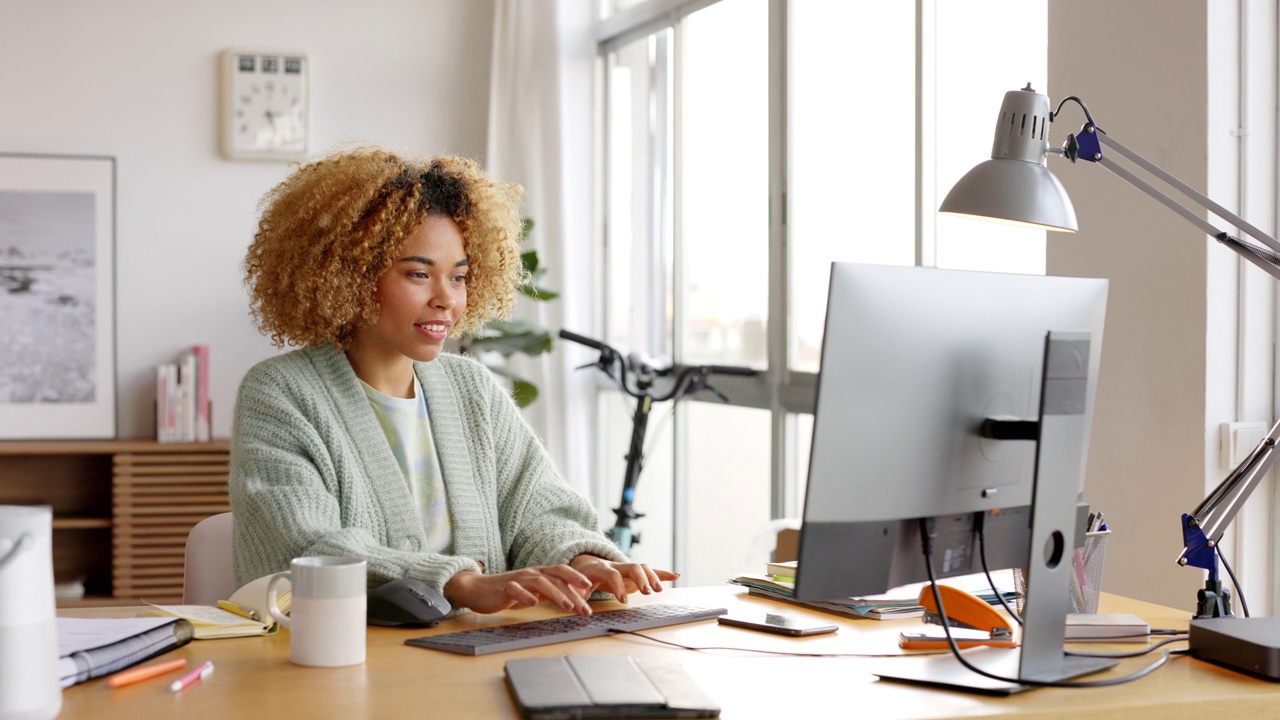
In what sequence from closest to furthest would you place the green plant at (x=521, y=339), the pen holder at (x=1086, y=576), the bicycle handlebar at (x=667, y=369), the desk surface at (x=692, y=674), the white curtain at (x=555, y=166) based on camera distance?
the desk surface at (x=692, y=674)
the pen holder at (x=1086, y=576)
the bicycle handlebar at (x=667, y=369)
the green plant at (x=521, y=339)
the white curtain at (x=555, y=166)

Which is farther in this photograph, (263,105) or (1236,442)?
(263,105)

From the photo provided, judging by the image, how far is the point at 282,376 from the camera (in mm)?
1945

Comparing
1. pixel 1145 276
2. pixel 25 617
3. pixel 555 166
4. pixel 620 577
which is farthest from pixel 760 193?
pixel 25 617

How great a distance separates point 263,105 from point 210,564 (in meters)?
3.00

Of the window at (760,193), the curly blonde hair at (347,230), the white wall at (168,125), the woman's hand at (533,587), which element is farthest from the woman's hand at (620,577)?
the white wall at (168,125)

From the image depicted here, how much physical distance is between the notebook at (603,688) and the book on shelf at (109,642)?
43 centimetres

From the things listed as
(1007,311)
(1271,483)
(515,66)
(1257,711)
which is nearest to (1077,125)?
(1271,483)

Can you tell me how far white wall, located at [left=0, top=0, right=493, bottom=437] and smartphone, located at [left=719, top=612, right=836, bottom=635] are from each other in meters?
3.28

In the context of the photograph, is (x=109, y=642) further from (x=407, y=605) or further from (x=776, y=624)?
(x=776, y=624)

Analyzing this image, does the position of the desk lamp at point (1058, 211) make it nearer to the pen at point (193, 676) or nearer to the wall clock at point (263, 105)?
the pen at point (193, 676)

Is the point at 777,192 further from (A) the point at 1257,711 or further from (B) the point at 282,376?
(A) the point at 1257,711

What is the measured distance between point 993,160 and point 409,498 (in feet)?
3.32

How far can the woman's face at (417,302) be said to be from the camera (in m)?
2.08

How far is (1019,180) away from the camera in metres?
1.64
